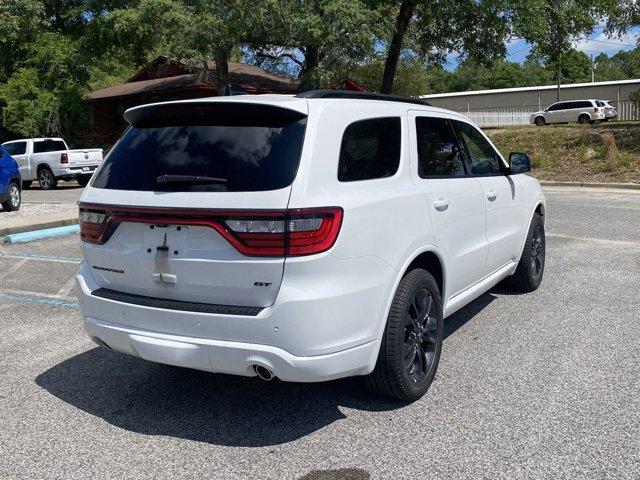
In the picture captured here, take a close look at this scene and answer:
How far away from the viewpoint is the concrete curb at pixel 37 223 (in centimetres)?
1148

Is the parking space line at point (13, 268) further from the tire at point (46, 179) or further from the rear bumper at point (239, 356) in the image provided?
the tire at point (46, 179)

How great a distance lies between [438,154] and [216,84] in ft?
81.4

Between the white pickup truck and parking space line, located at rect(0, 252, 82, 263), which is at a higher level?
the white pickup truck

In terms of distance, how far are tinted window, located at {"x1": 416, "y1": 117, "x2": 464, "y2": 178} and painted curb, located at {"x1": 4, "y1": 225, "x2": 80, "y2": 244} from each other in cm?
816

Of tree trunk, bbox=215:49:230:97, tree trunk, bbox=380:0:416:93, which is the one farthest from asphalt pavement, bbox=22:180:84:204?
tree trunk, bbox=380:0:416:93

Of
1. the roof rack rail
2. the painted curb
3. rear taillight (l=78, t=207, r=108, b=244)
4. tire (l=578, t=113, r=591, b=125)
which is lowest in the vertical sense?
the painted curb

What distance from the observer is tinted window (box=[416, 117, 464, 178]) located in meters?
4.44

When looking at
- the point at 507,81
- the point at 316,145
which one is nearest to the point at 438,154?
the point at 316,145

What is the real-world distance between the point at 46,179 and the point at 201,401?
20.9 m

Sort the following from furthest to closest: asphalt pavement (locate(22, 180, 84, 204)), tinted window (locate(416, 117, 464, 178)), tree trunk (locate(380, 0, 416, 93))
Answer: tree trunk (locate(380, 0, 416, 93)), asphalt pavement (locate(22, 180, 84, 204)), tinted window (locate(416, 117, 464, 178))

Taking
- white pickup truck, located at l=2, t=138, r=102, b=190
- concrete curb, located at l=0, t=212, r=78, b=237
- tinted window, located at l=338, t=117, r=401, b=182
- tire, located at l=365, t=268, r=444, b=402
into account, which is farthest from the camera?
white pickup truck, located at l=2, t=138, r=102, b=190

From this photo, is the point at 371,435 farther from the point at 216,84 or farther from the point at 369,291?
the point at 216,84

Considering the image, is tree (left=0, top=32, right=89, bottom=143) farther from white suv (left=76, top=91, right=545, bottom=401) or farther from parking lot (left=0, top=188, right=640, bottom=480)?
white suv (left=76, top=91, right=545, bottom=401)

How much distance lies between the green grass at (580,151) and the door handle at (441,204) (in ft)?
54.4
